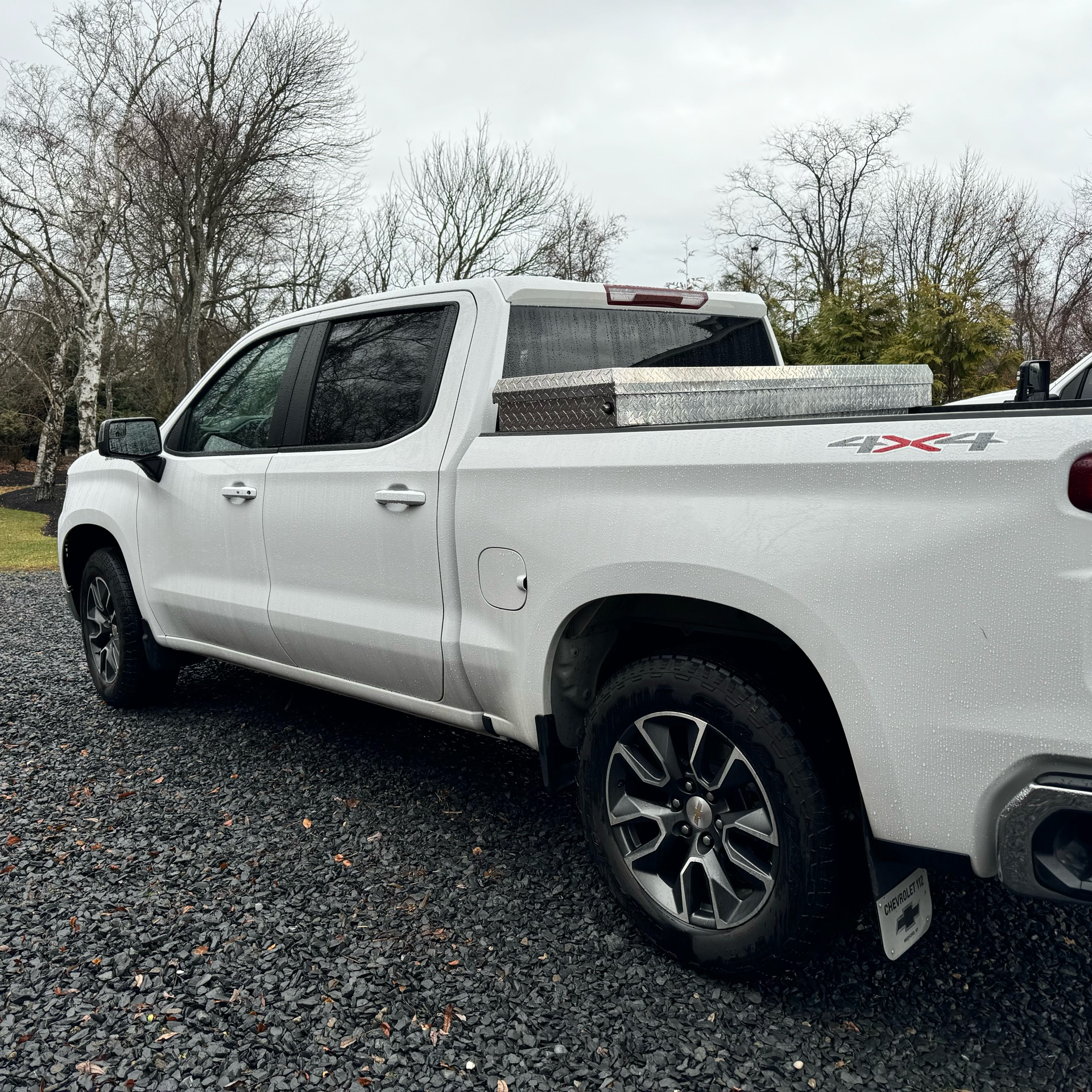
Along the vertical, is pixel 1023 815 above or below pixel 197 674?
above

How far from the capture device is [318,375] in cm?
375

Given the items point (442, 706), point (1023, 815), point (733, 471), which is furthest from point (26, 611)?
point (1023, 815)

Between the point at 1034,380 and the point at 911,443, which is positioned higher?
the point at 1034,380

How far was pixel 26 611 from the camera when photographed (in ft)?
28.8

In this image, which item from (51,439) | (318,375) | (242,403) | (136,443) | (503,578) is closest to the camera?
(503,578)

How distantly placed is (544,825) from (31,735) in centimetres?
277

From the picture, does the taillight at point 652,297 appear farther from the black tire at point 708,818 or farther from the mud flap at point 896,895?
the mud flap at point 896,895

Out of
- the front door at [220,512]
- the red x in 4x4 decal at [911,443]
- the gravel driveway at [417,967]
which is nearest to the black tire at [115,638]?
the front door at [220,512]

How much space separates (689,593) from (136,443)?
3.00 m

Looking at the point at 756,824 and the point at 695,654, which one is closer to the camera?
the point at 756,824

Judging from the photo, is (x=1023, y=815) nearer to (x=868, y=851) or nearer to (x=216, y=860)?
(x=868, y=851)

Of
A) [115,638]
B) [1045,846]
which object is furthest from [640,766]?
[115,638]

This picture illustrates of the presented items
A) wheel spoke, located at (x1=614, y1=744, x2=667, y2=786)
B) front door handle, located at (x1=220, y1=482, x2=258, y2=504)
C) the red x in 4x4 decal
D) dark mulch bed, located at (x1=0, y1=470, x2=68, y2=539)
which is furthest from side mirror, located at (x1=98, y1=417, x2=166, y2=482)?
dark mulch bed, located at (x1=0, y1=470, x2=68, y2=539)

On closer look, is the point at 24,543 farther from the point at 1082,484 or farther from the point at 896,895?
the point at 1082,484
